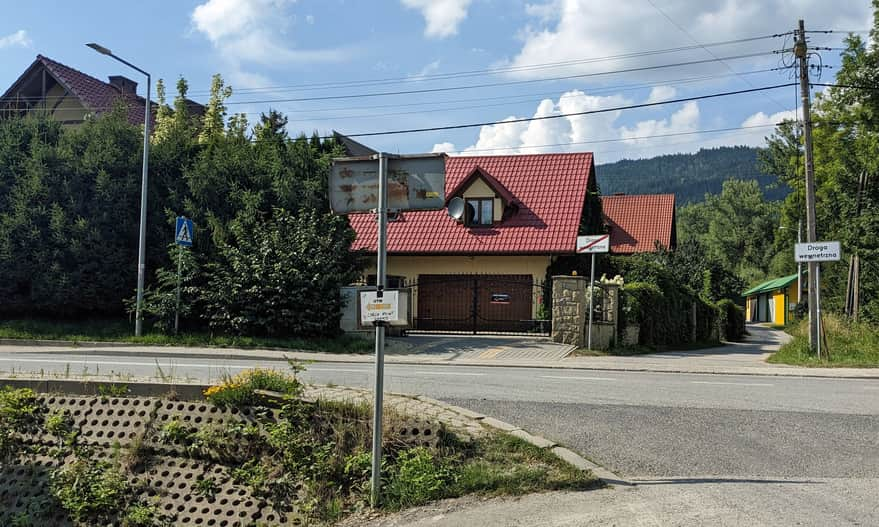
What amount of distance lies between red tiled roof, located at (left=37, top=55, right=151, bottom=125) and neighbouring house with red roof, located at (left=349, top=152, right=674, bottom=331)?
1315 centimetres

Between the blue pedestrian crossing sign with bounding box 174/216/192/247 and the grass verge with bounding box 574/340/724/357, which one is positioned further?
the grass verge with bounding box 574/340/724/357

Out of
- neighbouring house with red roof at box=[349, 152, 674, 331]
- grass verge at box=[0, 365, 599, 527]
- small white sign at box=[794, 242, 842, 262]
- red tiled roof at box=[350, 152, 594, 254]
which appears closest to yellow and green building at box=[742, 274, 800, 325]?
red tiled roof at box=[350, 152, 594, 254]

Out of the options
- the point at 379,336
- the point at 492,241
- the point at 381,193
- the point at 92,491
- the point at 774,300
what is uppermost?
the point at 492,241

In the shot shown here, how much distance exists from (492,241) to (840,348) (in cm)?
1236

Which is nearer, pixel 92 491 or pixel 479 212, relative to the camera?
pixel 92 491

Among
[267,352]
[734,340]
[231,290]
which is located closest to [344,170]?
[267,352]

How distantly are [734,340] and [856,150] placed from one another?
11.1 m

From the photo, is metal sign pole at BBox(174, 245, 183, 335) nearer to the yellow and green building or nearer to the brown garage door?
the brown garage door

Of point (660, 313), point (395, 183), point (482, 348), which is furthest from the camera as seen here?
point (660, 313)

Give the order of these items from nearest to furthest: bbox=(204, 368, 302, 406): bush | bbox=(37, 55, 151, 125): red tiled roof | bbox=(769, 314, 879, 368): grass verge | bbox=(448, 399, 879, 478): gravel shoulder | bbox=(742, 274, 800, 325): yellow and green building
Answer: bbox=(448, 399, 879, 478): gravel shoulder → bbox=(204, 368, 302, 406): bush → bbox=(769, 314, 879, 368): grass verge → bbox=(37, 55, 151, 125): red tiled roof → bbox=(742, 274, 800, 325): yellow and green building

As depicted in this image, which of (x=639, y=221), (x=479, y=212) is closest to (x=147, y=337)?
(x=479, y=212)

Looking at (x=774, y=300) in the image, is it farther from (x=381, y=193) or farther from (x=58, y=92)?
(x=381, y=193)

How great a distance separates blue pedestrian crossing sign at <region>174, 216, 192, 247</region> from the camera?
18922mm

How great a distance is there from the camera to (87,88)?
34.8 meters
